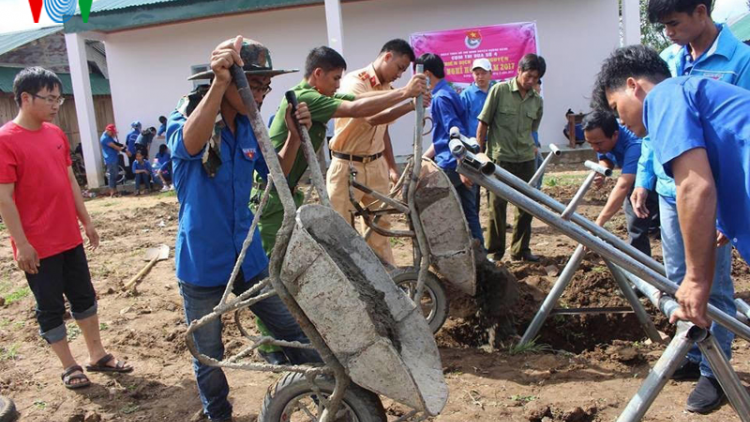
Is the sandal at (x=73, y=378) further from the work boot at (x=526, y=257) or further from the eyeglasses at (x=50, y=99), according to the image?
the work boot at (x=526, y=257)

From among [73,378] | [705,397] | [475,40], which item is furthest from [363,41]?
[705,397]

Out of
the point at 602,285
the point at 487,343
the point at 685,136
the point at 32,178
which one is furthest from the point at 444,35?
the point at 685,136

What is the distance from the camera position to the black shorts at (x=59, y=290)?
11.6ft

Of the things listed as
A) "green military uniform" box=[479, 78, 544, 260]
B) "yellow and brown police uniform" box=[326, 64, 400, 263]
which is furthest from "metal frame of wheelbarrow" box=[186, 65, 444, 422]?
"green military uniform" box=[479, 78, 544, 260]

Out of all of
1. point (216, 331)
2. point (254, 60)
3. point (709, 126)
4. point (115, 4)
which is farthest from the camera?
point (115, 4)

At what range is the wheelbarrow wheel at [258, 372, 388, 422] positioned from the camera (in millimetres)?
2357

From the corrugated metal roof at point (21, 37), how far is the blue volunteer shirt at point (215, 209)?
16960mm

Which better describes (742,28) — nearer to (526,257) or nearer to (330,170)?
(526,257)

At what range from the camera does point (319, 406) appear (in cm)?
248

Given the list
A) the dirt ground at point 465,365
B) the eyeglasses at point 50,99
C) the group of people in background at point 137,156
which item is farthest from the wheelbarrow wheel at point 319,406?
the group of people in background at point 137,156

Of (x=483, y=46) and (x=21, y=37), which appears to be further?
(x=21, y=37)

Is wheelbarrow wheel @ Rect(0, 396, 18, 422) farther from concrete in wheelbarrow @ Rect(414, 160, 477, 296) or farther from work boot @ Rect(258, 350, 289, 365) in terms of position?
concrete in wheelbarrow @ Rect(414, 160, 477, 296)

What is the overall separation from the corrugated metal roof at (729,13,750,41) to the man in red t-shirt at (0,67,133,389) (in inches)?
664

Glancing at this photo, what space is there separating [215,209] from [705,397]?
8.30ft
